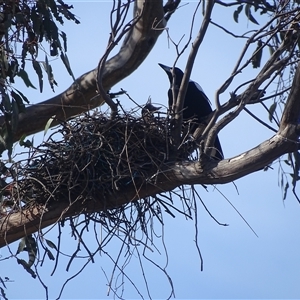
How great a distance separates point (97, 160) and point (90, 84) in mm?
1212

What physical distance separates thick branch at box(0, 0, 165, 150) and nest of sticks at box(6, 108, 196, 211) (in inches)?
32.9

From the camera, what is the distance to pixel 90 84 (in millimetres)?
4555

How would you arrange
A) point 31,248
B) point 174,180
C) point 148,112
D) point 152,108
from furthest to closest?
point 31,248 → point 152,108 → point 148,112 → point 174,180

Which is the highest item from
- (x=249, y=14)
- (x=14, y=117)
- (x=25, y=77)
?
(x=249, y=14)

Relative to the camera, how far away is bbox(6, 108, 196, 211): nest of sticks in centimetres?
340

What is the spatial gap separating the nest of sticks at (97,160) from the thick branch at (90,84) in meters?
0.83

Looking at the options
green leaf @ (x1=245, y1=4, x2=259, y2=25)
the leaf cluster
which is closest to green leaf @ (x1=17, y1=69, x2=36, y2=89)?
the leaf cluster

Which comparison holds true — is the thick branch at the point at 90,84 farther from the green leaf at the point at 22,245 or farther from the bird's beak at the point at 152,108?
the green leaf at the point at 22,245

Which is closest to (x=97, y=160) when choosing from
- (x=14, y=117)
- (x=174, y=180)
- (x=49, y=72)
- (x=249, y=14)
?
(x=174, y=180)

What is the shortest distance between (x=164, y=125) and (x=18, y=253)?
1.07 m

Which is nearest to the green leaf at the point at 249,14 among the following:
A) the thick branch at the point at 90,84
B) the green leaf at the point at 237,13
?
the green leaf at the point at 237,13

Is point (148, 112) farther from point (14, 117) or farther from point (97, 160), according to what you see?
point (14, 117)

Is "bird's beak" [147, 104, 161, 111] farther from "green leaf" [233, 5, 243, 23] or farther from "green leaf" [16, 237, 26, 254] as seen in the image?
"green leaf" [233, 5, 243, 23]

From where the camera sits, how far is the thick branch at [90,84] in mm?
4422
